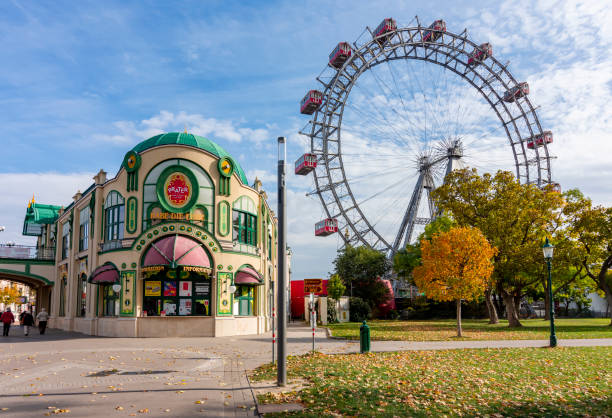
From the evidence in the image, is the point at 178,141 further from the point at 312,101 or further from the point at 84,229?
the point at 312,101

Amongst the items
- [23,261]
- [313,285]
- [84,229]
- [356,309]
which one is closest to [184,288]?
[84,229]

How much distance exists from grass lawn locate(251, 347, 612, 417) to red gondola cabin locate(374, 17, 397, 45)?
41616 mm

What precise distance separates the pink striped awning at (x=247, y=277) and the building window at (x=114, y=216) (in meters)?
7.31

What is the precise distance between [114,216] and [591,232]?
33.3m

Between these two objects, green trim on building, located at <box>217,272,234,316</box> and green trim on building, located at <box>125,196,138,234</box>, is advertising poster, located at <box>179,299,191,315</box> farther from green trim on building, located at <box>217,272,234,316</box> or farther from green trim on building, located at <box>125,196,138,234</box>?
green trim on building, located at <box>125,196,138,234</box>

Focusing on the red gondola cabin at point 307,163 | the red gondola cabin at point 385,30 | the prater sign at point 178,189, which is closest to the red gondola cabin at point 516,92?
the red gondola cabin at point 385,30

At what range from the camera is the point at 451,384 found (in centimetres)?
Result: 1152

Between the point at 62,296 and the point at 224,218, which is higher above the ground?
the point at 224,218

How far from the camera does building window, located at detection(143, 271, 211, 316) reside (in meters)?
28.9

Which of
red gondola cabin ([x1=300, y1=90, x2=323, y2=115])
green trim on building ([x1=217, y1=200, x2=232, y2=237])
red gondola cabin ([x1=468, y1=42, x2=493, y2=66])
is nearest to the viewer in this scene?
green trim on building ([x1=217, y1=200, x2=232, y2=237])

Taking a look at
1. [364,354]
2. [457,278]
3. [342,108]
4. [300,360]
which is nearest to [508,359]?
[364,354]

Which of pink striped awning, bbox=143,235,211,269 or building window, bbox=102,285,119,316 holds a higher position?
pink striped awning, bbox=143,235,211,269

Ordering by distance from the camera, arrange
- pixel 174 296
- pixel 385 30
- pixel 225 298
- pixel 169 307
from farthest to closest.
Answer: pixel 385 30
pixel 225 298
pixel 174 296
pixel 169 307

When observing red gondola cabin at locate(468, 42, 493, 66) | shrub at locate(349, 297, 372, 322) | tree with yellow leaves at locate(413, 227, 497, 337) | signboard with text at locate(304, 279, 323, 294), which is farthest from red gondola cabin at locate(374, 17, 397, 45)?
signboard with text at locate(304, 279, 323, 294)
